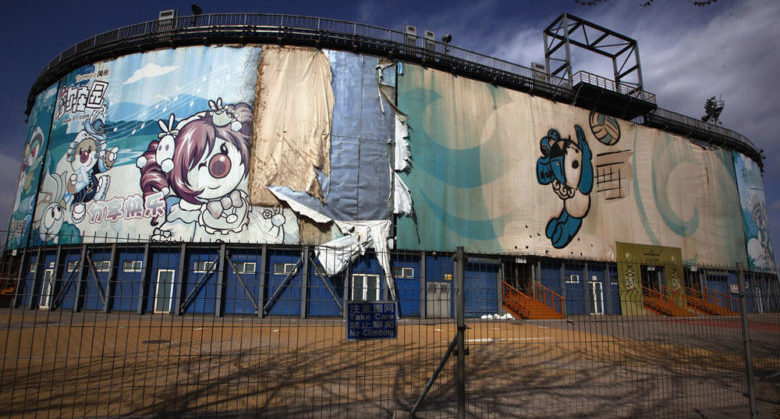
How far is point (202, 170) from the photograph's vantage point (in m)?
19.4

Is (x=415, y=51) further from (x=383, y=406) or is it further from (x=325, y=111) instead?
(x=383, y=406)

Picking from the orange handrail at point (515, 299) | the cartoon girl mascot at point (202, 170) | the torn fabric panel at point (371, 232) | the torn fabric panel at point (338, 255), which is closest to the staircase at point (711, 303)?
the orange handrail at point (515, 299)

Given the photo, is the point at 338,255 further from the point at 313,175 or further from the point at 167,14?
the point at 167,14

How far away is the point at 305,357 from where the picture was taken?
866 centimetres

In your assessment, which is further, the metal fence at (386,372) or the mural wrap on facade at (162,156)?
the mural wrap on facade at (162,156)

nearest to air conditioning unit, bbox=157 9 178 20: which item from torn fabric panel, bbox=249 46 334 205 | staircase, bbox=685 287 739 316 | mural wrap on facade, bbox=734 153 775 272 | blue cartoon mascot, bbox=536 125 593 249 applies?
torn fabric panel, bbox=249 46 334 205

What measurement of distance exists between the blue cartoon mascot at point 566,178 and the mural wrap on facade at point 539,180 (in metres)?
0.07

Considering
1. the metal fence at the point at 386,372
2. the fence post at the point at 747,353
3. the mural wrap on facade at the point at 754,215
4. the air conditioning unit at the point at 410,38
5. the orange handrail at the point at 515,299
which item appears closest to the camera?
the fence post at the point at 747,353

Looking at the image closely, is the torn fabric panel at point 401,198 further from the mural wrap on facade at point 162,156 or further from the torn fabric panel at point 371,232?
the mural wrap on facade at point 162,156

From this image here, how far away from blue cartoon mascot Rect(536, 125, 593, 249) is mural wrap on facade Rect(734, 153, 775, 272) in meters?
18.9

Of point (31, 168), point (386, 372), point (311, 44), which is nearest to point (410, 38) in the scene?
point (311, 44)

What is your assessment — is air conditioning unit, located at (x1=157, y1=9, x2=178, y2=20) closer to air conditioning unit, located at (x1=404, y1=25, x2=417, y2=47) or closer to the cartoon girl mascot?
the cartoon girl mascot

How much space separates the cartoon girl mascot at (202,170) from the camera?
18906mm

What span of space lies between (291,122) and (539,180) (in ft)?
48.2
